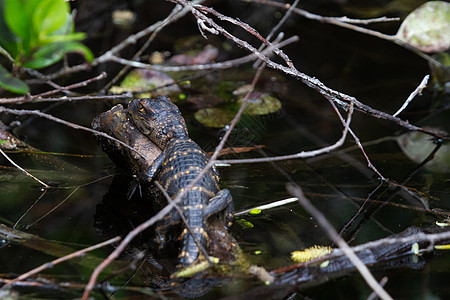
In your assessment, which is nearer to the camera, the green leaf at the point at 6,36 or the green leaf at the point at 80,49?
the green leaf at the point at 80,49

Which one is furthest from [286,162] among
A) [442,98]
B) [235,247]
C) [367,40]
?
[367,40]

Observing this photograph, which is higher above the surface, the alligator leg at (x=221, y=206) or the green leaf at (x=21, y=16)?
the green leaf at (x=21, y=16)

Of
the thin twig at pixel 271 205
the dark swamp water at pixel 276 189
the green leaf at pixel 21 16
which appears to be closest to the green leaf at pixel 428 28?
the dark swamp water at pixel 276 189

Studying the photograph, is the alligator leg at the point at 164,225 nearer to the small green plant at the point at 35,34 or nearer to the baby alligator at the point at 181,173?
the baby alligator at the point at 181,173

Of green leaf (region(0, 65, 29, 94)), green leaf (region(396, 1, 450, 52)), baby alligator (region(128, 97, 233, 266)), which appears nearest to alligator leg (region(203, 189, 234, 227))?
baby alligator (region(128, 97, 233, 266))

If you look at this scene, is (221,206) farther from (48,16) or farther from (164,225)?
(48,16)

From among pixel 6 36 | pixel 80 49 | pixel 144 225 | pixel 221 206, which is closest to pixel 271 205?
pixel 221 206

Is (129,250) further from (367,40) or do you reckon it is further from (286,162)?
(367,40)
